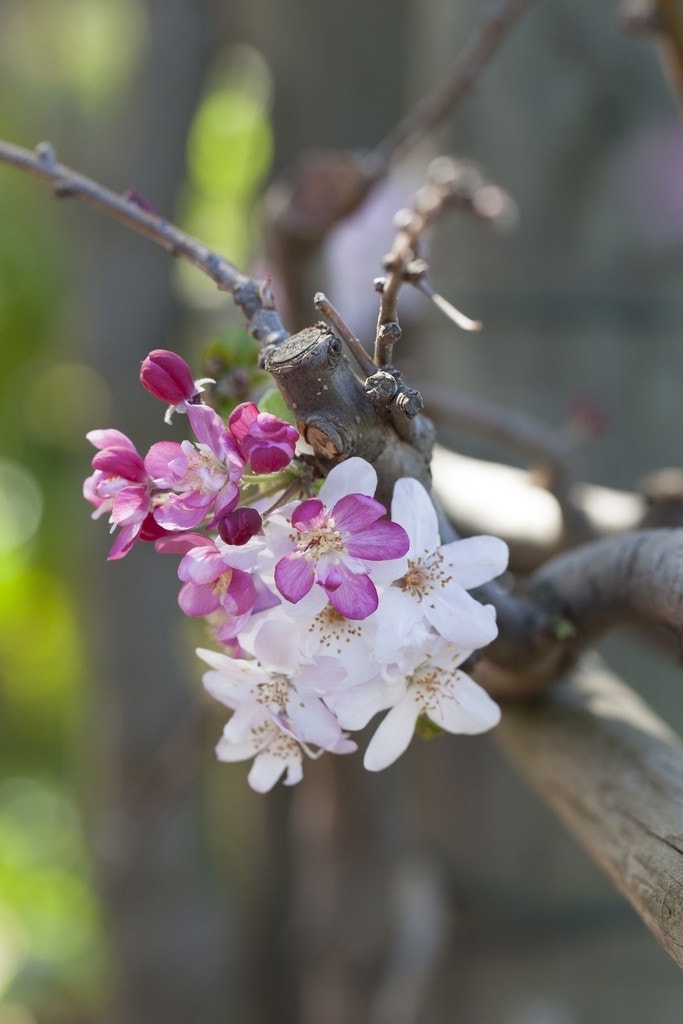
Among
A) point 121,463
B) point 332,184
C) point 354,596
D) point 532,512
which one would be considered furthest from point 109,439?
point 332,184

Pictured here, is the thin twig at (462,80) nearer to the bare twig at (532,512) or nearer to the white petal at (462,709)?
the bare twig at (532,512)

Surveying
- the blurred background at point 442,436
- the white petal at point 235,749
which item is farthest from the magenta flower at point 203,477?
Result: the blurred background at point 442,436

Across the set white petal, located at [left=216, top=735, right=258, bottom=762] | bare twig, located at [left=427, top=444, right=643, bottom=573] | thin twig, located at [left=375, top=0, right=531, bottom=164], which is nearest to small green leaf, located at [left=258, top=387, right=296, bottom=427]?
white petal, located at [left=216, top=735, right=258, bottom=762]

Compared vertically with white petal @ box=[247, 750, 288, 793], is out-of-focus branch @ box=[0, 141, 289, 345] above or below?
above

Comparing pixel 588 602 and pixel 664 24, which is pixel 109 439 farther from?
pixel 664 24

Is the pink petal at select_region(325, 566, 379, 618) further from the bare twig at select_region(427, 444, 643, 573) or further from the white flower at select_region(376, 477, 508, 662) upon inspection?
the bare twig at select_region(427, 444, 643, 573)

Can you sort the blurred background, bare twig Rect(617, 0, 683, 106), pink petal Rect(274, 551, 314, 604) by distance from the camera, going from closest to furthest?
pink petal Rect(274, 551, 314, 604) < bare twig Rect(617, 0, 683, 106) < the blurred background
